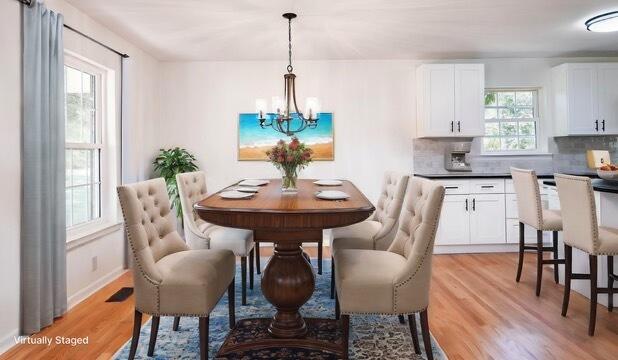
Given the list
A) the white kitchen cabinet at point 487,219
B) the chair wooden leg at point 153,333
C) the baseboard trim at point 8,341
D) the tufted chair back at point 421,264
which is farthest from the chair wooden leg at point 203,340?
the white kitchen cabinet at point 487,219

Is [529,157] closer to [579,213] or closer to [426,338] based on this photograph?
[579,213]

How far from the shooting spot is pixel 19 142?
2.47m

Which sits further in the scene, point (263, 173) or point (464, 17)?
point (263, 173)

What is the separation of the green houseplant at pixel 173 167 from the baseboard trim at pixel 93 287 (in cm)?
98

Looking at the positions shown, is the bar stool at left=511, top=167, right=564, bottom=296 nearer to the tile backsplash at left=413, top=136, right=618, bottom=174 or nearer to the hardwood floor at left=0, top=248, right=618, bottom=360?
the hardwood floor at left=0, top=248, right=618, bottom=360

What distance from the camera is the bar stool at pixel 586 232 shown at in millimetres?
2439

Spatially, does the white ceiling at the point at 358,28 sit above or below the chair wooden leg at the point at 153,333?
above

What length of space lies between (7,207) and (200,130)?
287 centimetres

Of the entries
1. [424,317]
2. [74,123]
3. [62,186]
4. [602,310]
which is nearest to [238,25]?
[74,123]

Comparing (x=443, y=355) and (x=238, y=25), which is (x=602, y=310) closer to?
(x=443, y=355)

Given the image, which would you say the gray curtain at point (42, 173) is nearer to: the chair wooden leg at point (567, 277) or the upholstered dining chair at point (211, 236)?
the upholstered dining chair at point (211, 236)

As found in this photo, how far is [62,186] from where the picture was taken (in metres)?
2.79

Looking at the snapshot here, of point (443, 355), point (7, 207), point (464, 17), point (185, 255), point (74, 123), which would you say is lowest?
point (443, 355)

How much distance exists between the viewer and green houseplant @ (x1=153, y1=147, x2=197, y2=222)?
4594mm
